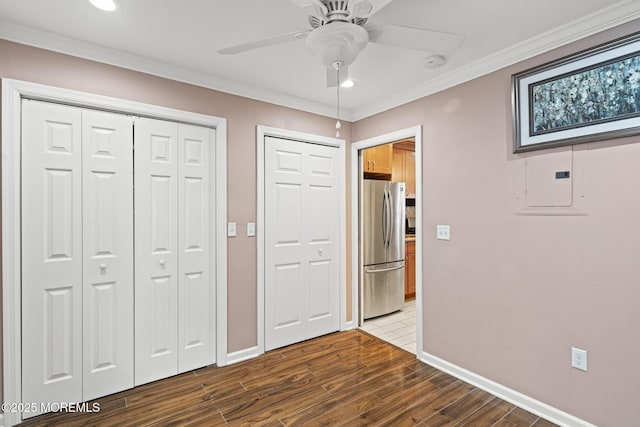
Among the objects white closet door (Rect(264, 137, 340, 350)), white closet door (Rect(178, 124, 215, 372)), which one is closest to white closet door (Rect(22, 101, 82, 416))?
white closet door (Rect(178, 124, 215, 372))

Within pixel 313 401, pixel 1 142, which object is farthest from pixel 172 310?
pixel 1 142

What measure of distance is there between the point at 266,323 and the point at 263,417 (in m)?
0.98

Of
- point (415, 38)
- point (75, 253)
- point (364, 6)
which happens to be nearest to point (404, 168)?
point (415, 38)

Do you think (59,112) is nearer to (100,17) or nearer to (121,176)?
(121,176)

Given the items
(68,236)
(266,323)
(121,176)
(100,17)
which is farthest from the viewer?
(266,323)

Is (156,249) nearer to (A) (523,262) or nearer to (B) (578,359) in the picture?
(A) (523,262)

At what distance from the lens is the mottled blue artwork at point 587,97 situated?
1680 mm

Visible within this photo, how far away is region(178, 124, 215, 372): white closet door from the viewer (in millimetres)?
2533

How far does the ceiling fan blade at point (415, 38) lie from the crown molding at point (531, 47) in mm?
995

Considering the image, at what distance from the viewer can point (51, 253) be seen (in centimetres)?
205

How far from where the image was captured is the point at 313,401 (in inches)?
86.2

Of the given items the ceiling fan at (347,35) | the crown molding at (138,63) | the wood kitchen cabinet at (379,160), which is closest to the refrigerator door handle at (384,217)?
the wood kitchen cabinet at (379,160)

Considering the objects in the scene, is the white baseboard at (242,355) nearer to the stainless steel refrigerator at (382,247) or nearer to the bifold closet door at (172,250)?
the bifold closet door at (172,250)

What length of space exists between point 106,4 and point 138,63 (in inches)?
25.0
